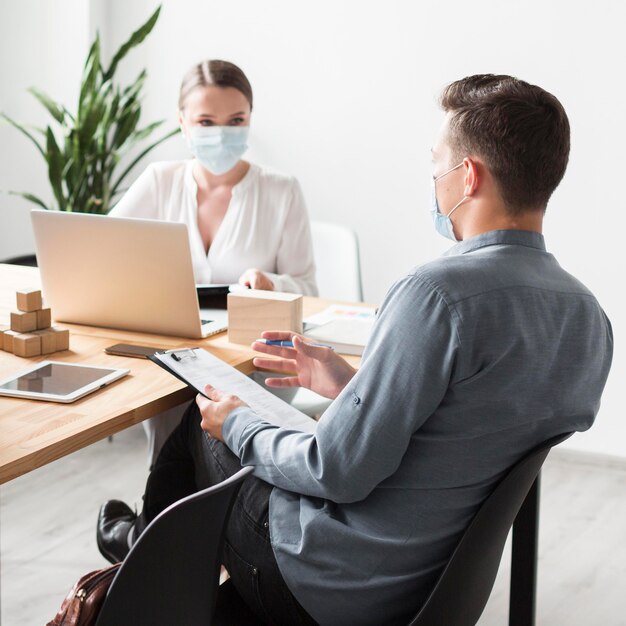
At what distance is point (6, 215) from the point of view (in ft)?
13.0

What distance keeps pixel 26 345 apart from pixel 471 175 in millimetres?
982

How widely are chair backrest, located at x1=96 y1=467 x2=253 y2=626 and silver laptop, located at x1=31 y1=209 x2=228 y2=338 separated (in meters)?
0.75

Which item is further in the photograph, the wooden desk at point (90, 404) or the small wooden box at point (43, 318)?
the small wooden box at point (43, 318)

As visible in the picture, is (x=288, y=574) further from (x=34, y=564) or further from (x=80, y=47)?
(x=80, y=47)

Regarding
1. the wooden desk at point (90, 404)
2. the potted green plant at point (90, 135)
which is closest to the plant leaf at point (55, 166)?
the potted green plant at point (90, 135)

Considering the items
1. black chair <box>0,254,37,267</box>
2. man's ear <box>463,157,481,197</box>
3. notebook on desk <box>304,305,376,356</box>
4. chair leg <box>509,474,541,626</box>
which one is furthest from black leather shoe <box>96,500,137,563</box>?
black chair <box>0,254,37,267</box>

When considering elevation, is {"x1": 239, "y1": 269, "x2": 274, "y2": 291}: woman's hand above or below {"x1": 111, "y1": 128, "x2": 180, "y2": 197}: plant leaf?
below

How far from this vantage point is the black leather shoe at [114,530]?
2.01m

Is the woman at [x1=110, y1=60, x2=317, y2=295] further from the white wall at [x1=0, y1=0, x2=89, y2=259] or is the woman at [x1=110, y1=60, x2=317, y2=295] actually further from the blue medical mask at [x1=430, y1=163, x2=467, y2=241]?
the white wall at [x1=0, y1=0, x2=89, y2=259]

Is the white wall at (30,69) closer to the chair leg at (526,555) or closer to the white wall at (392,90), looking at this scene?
the white wall at (392,90)

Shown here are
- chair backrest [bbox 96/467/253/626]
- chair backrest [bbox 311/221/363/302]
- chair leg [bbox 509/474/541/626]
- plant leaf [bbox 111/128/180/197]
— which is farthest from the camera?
plant leaf [bbox 111/128/180/197]

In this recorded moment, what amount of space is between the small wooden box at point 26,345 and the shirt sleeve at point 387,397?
2.47 feet

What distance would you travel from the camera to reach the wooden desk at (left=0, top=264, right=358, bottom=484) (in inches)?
55.1

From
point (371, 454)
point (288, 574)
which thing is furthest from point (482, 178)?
point (288, 574)
